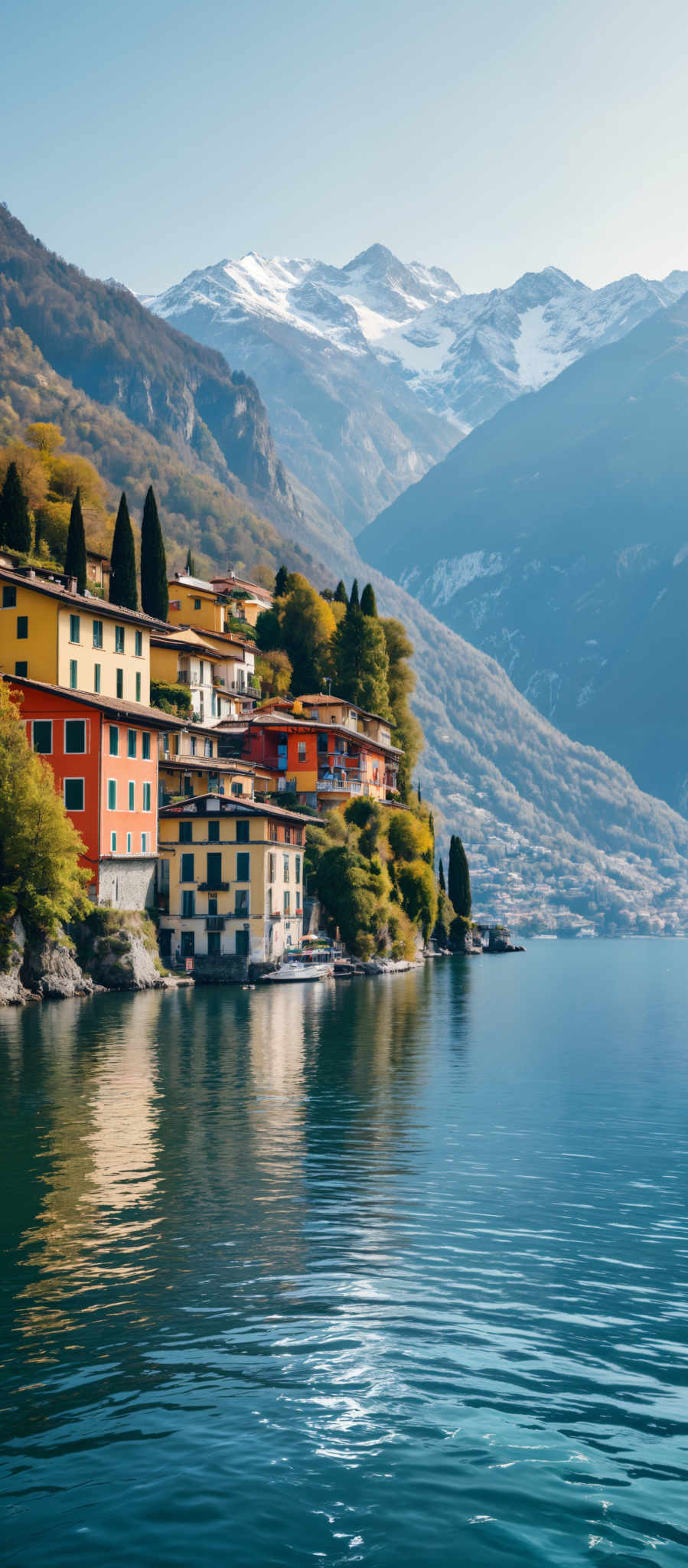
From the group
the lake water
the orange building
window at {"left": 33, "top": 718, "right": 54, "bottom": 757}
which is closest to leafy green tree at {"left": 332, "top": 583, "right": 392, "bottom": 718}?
the orange building

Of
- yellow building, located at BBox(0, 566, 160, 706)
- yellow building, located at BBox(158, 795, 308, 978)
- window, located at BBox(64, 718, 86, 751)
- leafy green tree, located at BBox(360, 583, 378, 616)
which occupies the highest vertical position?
leafy green tree, located at BBox(360, 583, 378, 616)

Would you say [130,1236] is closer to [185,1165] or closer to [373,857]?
[185,1165]

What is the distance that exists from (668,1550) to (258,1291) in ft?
30.1

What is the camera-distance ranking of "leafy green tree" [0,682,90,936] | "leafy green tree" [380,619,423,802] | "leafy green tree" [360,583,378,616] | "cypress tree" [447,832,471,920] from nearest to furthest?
1. "leafy green tree" [0,682,90,936]
2. "leafy green tree" [360,583,378,616]
3. "leafy green tree" [380,619,423,802]
4. "cypress tree" [447,832,471,920]

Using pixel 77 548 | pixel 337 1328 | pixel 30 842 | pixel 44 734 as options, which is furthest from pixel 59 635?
pixel 337 1328

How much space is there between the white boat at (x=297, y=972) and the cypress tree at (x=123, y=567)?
35.9m

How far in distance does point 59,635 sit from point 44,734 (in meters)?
7.73

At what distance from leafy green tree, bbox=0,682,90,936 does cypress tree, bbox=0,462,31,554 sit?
147ft

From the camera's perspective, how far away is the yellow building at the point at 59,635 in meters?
87.8

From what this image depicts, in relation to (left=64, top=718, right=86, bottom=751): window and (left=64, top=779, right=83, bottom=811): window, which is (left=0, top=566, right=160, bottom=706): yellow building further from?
(left=64, top=779, right=83, bottom=811): window

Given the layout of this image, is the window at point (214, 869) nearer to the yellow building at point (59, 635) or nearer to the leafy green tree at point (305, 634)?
the yellow building at point (59, 635)

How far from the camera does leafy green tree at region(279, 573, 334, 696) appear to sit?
154 m

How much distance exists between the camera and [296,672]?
154m

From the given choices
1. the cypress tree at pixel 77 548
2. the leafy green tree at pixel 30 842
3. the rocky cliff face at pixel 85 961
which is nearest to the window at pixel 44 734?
the leafy green tree at pixel 30 842
